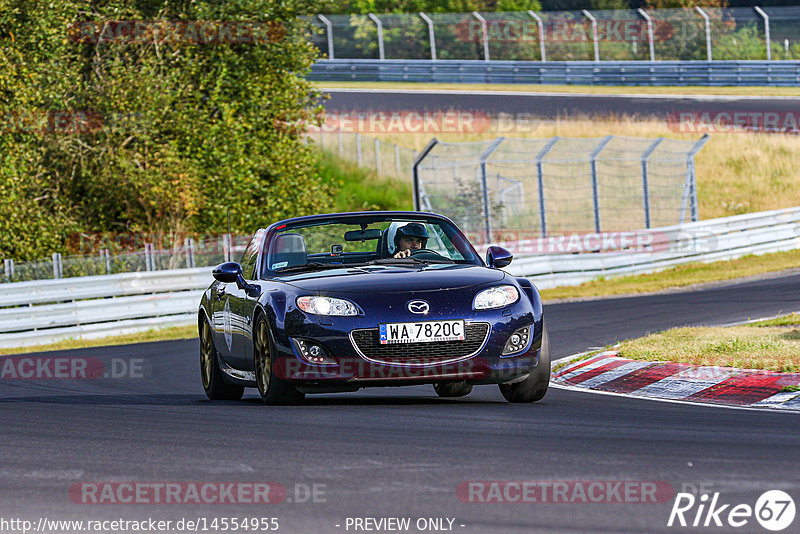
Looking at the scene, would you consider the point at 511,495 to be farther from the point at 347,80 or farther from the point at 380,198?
the point at 347,80

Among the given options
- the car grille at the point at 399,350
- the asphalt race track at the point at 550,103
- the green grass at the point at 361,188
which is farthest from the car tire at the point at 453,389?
the asphalt race track at the point at 550,103

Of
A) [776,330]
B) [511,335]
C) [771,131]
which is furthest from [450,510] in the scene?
[771,131]

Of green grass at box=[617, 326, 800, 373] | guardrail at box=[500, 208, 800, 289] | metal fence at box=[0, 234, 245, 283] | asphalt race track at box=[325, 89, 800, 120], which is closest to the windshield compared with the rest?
green grass at box=[617, 326, 800, 373]

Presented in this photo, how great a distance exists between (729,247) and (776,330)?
14871 mm

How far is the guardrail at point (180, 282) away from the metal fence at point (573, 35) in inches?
642

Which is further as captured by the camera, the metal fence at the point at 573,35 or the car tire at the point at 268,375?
the metal fence at the point at 573,35

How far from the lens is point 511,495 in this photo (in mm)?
5488

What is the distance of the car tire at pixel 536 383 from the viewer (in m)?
8.99

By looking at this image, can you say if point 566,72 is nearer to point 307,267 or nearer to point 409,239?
point 409,239

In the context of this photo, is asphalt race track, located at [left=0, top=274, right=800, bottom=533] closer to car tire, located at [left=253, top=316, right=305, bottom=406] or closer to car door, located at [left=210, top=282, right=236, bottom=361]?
car tire, located at [left=253, top=316, right=305, bottom=406]

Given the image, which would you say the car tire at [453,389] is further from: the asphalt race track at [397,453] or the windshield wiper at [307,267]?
the windshield wiper at [307,267]

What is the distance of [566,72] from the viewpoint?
46.7m

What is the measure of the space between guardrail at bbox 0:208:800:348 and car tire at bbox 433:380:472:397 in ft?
40.4

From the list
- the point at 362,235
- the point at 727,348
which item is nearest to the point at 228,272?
the point at 362,235
